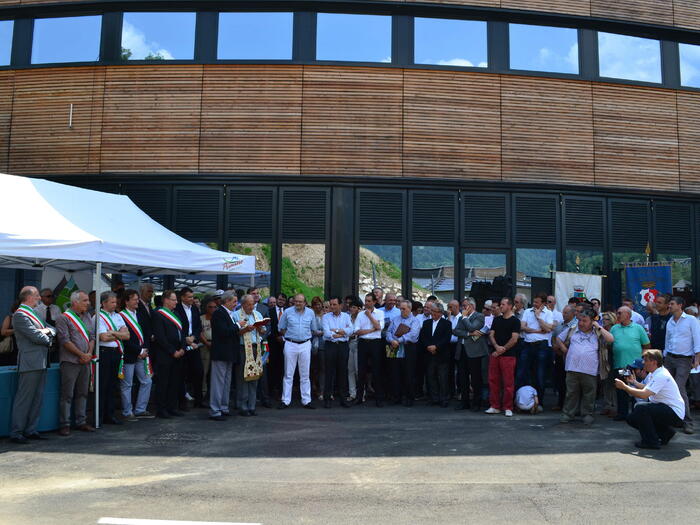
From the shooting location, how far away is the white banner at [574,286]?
14227 mm

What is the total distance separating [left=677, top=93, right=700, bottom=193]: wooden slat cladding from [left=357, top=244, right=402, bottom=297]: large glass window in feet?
24.4

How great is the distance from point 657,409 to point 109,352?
762 centimetres

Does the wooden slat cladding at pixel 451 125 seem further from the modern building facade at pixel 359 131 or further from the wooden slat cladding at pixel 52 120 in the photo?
the wooden slat cladding at pixel 52 120

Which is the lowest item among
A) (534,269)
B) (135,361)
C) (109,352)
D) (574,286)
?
(135,361)

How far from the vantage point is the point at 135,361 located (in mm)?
9977

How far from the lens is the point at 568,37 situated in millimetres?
15781

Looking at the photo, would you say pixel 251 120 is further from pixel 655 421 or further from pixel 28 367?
pixel 655 421

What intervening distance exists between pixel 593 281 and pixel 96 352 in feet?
34.4

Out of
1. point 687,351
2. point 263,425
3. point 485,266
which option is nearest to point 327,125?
point 485,266

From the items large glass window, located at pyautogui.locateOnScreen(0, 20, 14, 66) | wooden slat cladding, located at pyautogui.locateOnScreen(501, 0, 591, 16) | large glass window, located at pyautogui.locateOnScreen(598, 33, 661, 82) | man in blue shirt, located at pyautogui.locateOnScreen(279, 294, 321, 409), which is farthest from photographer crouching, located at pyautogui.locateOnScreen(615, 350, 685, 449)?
large glass window, located at pyautogui.locateOnScreen(0, 20, 14, 66)

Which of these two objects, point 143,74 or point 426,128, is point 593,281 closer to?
point 426,128

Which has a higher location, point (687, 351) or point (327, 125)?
point (327, 125)

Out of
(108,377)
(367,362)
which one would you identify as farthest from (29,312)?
(367,362)

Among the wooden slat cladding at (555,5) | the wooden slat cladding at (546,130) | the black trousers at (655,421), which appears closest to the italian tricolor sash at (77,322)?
the black trousers at (655,421)
